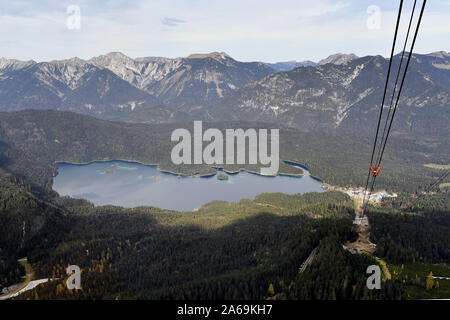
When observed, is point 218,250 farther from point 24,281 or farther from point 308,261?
point 24,281

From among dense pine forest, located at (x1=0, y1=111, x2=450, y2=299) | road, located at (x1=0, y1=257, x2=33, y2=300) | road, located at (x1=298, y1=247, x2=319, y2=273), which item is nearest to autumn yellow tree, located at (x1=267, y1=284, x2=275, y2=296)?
dense pine forest, located at (x1=0, y1=111, x2=450, y2=299)

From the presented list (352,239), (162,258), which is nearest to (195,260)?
(162,258)

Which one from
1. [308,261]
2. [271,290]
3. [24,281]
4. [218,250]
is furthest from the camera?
[218,250]

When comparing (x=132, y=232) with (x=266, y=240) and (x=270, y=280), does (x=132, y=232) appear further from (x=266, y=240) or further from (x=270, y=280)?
(x=270, y=280)

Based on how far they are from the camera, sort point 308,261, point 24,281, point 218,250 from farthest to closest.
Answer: point 218,250
point 24,281
point 308,261

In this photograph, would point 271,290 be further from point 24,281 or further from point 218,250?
point 24,281

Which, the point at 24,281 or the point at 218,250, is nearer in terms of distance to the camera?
the point at 24,281

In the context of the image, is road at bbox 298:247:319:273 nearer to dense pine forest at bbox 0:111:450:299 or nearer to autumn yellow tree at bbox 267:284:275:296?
dense pine forest at bbox 0:111:450:299

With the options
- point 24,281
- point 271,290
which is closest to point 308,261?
point 271,290

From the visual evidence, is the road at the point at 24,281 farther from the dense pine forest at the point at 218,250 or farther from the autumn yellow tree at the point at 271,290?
the autumn yellow tree at the point at 271,290

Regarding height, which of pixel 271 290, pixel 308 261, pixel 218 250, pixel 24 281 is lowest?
pixel 24 281

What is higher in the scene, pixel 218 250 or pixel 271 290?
pixel 271 290
